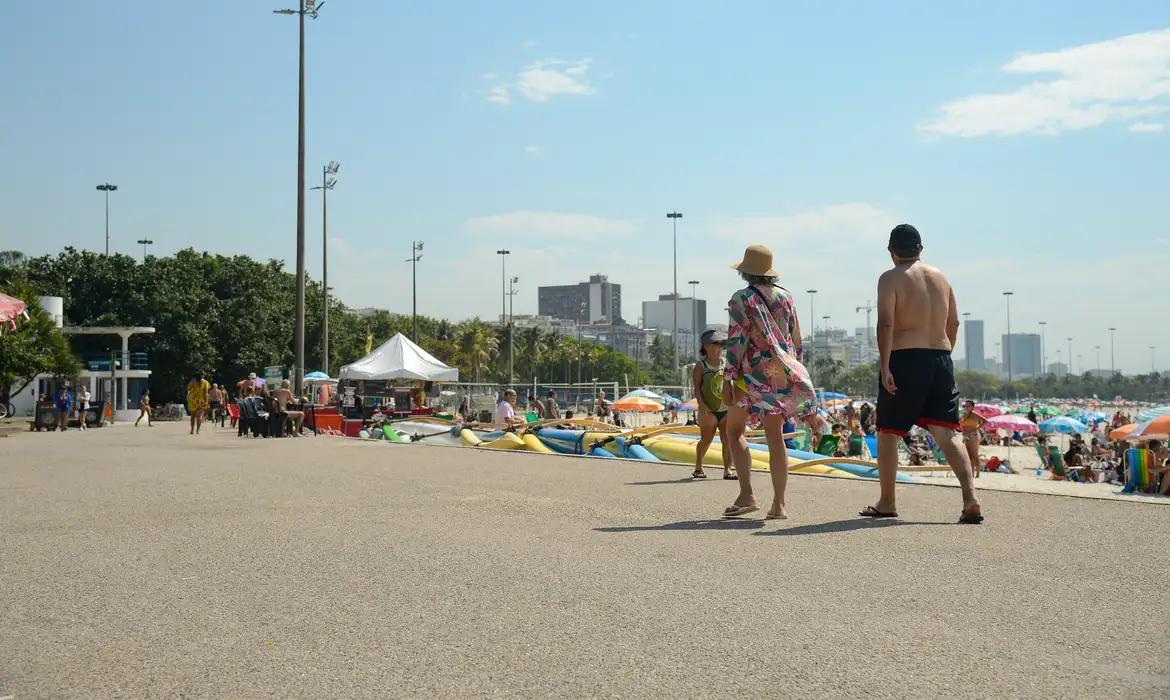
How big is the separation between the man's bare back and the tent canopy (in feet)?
75.6

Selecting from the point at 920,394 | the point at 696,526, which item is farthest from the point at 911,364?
the point at 696,526

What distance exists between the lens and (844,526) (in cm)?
654

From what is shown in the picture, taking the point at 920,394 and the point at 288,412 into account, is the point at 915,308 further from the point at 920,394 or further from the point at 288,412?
the point at 288,412

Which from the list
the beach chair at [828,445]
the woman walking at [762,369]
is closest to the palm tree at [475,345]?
the beach chair at [828,445]

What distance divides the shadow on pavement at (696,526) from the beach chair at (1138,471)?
7184 millimetres

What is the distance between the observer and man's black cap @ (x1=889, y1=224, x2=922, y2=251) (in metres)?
6.88

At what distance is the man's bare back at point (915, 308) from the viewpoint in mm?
6730

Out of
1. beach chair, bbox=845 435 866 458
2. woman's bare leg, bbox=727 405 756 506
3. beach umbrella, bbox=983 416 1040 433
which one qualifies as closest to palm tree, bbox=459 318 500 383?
beach umbrella, bbox=983 416 1040 433

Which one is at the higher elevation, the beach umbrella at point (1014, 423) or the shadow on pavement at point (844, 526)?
the shadow on pavement at point (844, 526)

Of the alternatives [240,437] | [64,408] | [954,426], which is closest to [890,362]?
[954,426]

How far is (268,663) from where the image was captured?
138 inches

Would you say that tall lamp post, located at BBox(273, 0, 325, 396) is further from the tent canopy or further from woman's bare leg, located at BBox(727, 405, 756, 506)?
woman's bare leg, located at BBox(727, 405, 756, 506)

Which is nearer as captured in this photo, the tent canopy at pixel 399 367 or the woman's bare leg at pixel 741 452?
the woman's bare leg at pixel 741 452

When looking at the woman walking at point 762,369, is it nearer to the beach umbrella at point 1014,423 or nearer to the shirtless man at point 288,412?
the shirtless man at point 288,412
